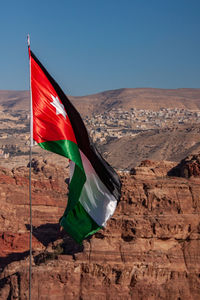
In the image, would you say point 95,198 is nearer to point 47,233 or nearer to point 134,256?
point 134,256

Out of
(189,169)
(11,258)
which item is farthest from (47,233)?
(189,169)

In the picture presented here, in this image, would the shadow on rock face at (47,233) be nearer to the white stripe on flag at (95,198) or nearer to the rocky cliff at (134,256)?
the rocky cliff at (134,256)

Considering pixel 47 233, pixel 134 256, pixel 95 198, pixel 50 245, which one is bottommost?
pixel 134 256

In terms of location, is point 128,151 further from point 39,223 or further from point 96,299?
point 96,299

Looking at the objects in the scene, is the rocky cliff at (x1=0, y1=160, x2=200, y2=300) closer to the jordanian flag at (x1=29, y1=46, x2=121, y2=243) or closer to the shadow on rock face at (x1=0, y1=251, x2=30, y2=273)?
the shadow on rock face at (x1=0, y1=251, x2=30, y2=273)

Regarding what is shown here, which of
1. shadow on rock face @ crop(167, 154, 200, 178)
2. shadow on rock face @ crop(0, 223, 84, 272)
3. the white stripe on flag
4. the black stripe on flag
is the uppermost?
shadow on rock face @ crop(167, 154, 200, 178)

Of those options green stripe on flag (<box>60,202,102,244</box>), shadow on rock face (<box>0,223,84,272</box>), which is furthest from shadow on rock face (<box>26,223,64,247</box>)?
green stripe on flag (<box>60,202,102,244</box>)
